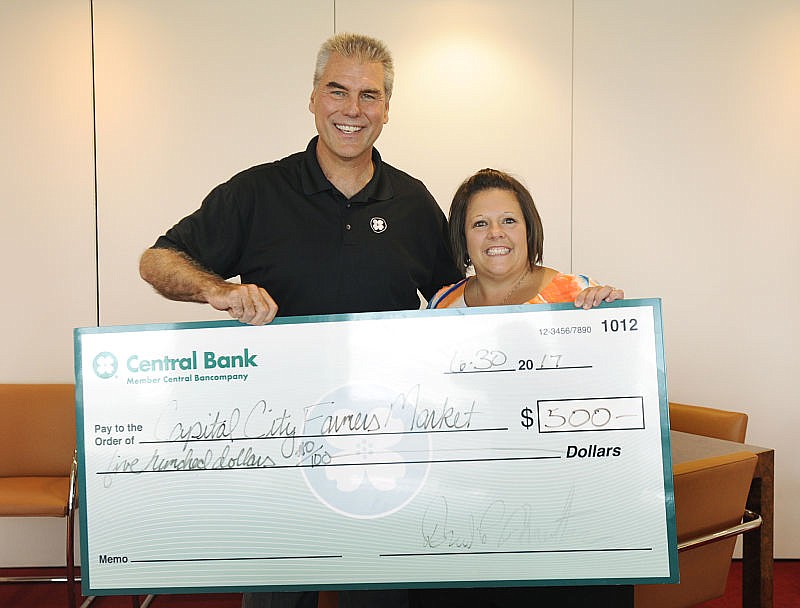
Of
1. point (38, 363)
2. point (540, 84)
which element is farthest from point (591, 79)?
point (38, 363)

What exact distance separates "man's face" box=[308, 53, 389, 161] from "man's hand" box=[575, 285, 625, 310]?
0.89m

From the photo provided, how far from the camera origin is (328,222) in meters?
2.31

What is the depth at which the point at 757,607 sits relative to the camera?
8.65ft

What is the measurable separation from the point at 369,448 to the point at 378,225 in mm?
783

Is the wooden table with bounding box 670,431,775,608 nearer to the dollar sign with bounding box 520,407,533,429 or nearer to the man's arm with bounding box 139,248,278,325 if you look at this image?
the dollar sign with bounding box 520,407,533,429

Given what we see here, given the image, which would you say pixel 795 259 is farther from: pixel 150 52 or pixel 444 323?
pixel 150 52

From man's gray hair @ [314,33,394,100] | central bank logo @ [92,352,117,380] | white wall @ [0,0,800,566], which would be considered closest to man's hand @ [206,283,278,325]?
central bank logo @ [92,352,117,380]

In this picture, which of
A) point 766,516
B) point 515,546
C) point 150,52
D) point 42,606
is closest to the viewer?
point 515,546

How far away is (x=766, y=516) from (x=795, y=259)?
2.06 meters

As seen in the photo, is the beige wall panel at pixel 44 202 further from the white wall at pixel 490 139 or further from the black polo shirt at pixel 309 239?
the black polo shirt at pixel 309 239

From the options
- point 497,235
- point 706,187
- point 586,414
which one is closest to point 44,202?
point 497,235

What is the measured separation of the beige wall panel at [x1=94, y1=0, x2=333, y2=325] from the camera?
3.99m

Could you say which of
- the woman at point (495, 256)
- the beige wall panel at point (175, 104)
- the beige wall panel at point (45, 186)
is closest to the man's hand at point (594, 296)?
the woman at point (495, 256)
